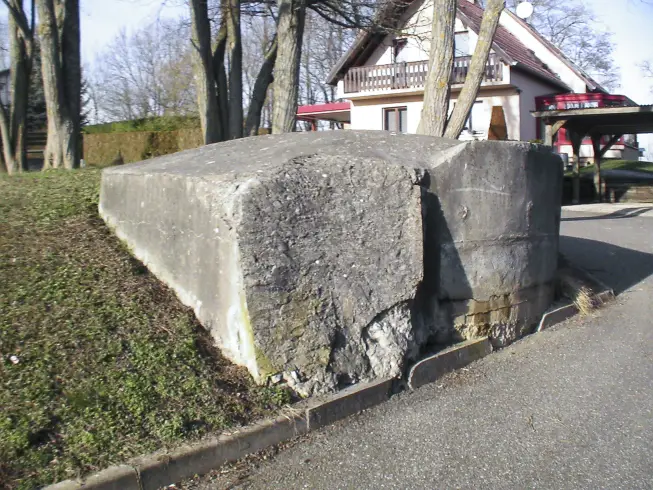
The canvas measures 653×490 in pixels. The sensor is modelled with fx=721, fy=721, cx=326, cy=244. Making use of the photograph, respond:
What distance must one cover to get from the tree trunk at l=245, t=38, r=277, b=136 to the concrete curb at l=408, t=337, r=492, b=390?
327 inches

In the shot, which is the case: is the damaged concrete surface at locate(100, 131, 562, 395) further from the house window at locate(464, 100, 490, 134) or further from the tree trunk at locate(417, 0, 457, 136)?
the house window at locate(464, 100, 490, 134)

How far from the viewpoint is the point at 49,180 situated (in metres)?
8.25

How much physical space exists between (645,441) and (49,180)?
666 cm

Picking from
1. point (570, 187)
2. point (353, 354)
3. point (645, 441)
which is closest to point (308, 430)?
point (353, 354)

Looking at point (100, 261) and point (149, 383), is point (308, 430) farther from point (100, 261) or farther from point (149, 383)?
point (100, 261)

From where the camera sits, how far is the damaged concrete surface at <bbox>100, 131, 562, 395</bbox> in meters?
5.00

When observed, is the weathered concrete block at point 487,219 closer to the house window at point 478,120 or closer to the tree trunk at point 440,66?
the tree trunk at point 440,66

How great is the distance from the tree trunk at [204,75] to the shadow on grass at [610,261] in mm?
6248

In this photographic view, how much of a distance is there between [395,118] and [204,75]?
21699 millimetres

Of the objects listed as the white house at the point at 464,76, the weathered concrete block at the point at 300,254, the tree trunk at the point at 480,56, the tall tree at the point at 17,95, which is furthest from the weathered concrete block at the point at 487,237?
the white house at the point at 464,76

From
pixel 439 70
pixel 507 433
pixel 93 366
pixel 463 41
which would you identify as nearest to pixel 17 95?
pixel 439 70

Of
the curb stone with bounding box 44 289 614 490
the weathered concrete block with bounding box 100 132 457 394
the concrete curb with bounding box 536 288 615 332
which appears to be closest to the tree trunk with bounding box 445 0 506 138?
the concrete curb with bounding box 536 288 615 332

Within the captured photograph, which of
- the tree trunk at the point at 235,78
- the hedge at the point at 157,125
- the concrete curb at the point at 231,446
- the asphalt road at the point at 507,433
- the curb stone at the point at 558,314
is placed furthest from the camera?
the hedge at the point at 157,125

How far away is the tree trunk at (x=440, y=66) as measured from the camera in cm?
1125
